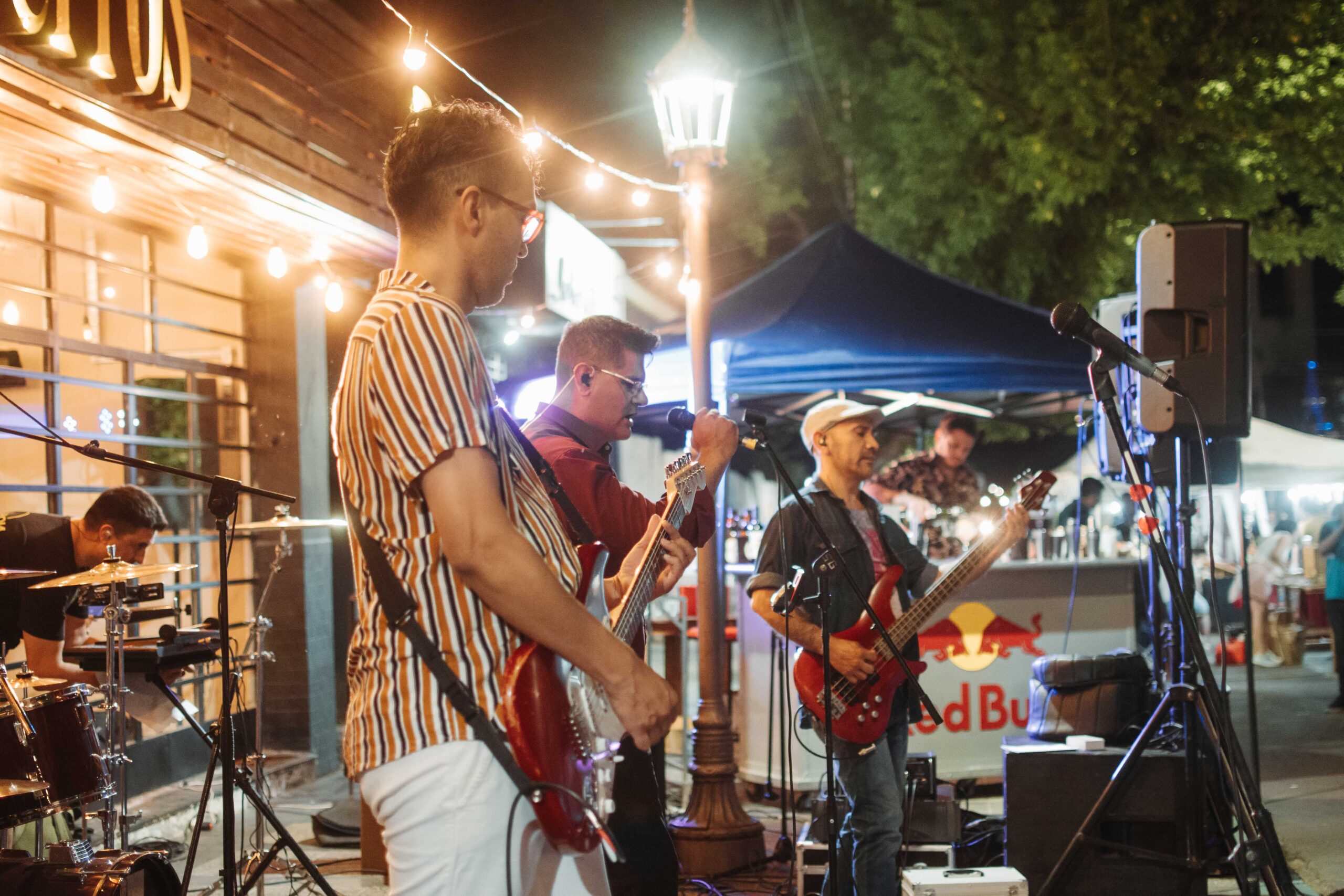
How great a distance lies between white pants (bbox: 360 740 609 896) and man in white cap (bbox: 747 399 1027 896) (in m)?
2.21

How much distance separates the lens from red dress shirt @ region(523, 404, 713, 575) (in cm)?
333

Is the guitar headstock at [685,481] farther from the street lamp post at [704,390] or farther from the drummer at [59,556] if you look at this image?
the drummer at [59,556]

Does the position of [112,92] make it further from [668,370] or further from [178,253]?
[668,370]

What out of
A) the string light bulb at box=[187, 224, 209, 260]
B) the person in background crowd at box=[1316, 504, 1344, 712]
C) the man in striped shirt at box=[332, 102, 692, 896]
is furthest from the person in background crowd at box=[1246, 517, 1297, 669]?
the man in striped shirt at box=[332, 102, 692, 896]

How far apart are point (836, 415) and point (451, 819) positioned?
347 cm

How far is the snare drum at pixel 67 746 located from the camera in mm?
3906

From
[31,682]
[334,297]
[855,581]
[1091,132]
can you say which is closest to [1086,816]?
[855,581]

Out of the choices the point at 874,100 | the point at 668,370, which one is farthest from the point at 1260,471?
the point at 668,370

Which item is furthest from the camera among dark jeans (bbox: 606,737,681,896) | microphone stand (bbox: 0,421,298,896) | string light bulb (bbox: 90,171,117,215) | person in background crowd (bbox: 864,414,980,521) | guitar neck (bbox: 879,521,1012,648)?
person in background crowd (bbox: 864,414,980,521)

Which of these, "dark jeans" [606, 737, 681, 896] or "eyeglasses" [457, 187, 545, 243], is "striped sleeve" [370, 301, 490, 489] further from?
"dark jeans" [606, 737, 681, 896]

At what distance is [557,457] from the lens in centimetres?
337

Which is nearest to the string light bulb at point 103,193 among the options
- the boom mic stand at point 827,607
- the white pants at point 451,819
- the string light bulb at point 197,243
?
the string light bulb at point 197,243

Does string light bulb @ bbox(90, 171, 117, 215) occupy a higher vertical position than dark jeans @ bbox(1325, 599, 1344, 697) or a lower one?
higher

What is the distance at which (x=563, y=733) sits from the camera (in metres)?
1.92
